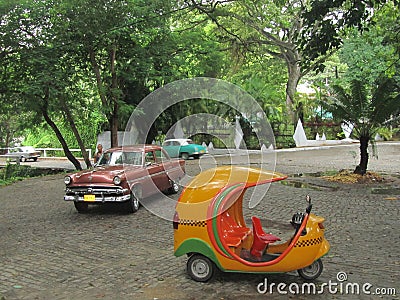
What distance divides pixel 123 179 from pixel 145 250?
2998mm

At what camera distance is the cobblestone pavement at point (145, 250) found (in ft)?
18.1

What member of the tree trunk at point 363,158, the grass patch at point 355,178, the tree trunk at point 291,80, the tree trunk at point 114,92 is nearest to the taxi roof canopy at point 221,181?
the grass patch at point 355,178

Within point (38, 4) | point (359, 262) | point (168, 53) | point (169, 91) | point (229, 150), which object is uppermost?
point (38, 4)

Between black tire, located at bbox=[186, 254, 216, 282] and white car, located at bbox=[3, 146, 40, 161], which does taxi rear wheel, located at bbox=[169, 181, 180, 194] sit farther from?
white car, located at bbox=[3, 146, 40, 161]

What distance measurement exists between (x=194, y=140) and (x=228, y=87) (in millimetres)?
11546

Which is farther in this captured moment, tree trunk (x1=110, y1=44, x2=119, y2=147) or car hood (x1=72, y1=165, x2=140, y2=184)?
tree trunk (x1=110, y1=44, x2=119, y2=147)

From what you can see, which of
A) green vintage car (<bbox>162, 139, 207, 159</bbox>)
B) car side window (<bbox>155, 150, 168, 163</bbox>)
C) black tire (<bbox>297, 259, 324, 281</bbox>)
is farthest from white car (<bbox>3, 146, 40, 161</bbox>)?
black tire (<bbox>297, 259, 324, 281</bbox>)

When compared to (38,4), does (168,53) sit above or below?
below

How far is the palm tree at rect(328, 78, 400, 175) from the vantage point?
14789mm

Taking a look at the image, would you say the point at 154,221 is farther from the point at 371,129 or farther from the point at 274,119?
the point at 274,119

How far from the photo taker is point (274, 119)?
108ft

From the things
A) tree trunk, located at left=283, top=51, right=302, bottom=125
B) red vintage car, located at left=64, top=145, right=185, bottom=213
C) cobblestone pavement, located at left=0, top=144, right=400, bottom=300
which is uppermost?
tree trunk, located at left=283, top=51, right=302, bottom=125

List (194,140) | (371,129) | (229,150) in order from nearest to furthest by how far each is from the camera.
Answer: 1. (371,129)
2. (229,150)
3. (194,140)

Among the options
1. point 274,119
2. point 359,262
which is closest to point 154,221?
point 359,262
